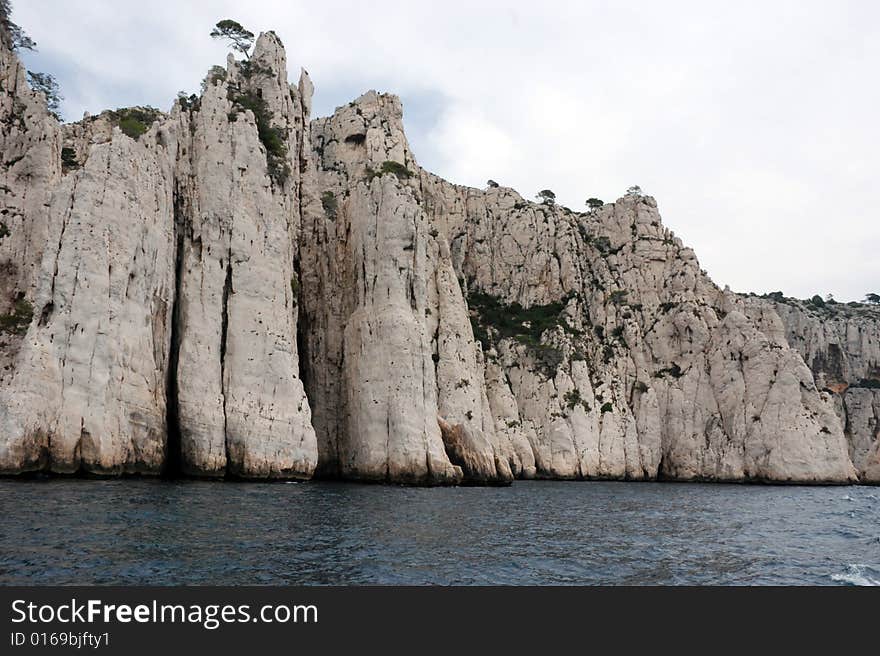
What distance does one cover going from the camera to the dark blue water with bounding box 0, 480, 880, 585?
18.5 meters

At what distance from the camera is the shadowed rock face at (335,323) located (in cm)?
4231

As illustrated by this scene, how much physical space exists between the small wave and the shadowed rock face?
107ft

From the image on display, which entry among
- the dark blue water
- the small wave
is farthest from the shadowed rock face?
the small wave

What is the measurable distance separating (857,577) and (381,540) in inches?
608

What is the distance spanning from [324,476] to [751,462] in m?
54.2

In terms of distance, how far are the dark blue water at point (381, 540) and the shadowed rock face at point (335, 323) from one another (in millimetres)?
8009

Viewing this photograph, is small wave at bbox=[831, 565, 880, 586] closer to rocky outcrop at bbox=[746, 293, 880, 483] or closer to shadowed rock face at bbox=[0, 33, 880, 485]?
shadowed rock face at bbox=[0, 33, 880, 485]

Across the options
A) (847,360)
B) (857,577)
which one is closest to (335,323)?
(857,577)

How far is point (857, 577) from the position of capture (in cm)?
2180

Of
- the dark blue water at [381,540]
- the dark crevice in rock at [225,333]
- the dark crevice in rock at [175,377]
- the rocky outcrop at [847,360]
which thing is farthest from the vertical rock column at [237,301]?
the rocky outcrop at [847,360]

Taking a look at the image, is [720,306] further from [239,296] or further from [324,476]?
[239,296]

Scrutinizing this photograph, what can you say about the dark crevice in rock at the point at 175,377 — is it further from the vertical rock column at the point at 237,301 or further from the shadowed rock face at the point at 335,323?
the vertical rock column at the point at 237,301
